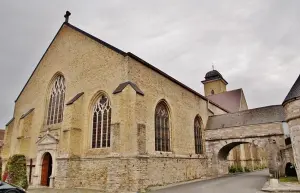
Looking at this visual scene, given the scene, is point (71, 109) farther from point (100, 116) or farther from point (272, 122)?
point (272, 122)

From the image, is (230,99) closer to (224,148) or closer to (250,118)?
(250,118)

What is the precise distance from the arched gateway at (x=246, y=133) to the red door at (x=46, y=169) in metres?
12.6

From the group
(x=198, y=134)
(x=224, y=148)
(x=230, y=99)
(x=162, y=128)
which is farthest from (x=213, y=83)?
(x=162, y=128)

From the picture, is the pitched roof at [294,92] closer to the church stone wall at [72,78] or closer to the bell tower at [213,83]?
the church stone wall at [72,78]

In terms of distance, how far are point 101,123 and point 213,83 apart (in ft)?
105

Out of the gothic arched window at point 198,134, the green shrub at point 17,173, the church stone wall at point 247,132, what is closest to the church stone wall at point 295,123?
the church stone wall at point 247,132

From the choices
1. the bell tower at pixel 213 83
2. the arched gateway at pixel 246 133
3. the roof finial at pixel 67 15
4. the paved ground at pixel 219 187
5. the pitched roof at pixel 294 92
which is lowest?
the paved ground at pixel 219 187

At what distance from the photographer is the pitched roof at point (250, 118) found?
17.8 meters

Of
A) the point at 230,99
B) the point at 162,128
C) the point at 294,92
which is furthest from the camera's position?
the point at 230,99

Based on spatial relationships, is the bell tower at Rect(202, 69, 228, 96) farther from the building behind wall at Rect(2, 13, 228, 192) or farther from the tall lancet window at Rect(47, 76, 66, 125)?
the tall lancet window at Rect(47, 76, 66, 125)

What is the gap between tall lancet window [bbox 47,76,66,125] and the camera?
1609 cm

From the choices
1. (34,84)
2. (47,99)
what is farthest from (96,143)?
(34,84)

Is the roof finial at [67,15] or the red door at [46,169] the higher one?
the roof finial at [67,15]

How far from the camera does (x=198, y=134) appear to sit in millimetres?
19875
